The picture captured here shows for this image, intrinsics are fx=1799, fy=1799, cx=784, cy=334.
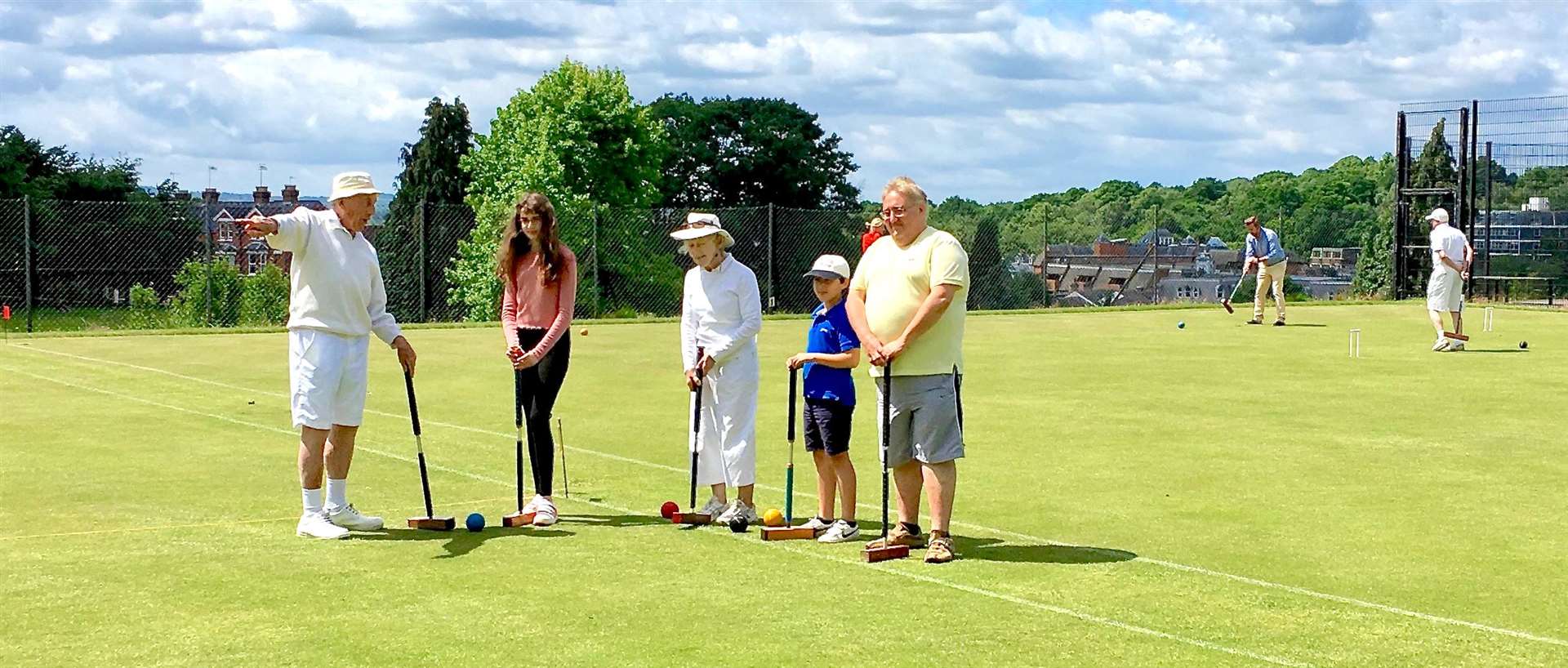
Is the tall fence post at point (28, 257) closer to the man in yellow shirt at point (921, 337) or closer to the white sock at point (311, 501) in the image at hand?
the white sock at point (311, 501)

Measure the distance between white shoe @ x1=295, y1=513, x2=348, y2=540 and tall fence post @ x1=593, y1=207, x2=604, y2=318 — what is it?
86.1 feet

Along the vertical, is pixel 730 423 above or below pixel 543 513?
above

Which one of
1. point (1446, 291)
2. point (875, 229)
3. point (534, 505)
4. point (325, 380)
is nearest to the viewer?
point (325, 380)

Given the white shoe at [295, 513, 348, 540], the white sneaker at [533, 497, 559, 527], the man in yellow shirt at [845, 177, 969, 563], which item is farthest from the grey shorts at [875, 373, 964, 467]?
the white shoe at [295, 513, 348, 540]

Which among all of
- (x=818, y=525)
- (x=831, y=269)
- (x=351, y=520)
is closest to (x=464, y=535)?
(x=351, y=520)

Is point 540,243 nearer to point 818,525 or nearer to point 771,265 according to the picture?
point 818,525

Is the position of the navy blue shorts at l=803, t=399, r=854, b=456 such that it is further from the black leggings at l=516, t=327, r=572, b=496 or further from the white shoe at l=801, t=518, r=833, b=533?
the black leggings at l=516, t=327, r=572, b=496

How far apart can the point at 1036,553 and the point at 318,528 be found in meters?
3.62

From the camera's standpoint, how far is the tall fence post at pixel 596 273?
36062 mm

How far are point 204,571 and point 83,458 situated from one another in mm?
4552

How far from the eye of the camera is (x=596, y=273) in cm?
3738

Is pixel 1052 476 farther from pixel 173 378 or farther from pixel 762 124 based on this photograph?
pixel 762 124

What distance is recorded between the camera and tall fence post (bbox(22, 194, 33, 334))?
28.4 m

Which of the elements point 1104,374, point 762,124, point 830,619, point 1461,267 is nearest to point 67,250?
point 1104,374
